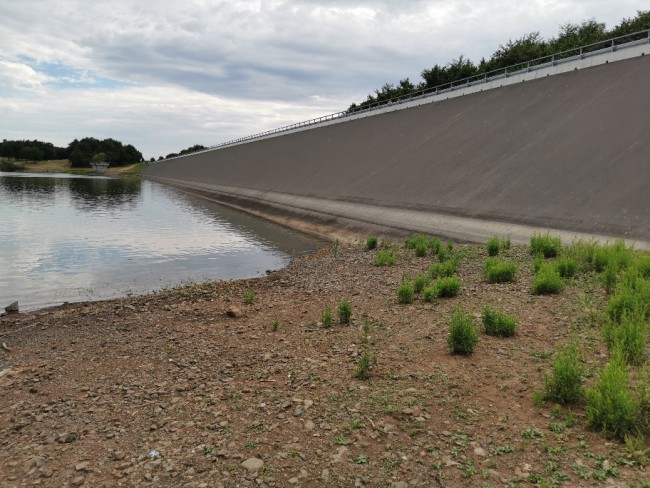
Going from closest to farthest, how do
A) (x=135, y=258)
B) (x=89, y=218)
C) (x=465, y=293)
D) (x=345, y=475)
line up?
(x=345, y=475), (x=465, y=293), (x=135, y=258), (x=89, y=218)

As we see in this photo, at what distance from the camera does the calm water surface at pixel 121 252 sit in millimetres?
17172

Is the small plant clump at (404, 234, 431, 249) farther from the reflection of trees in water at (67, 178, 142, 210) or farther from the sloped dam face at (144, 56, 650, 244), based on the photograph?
the reflection of trees in water at (67, 178, 142, 210)

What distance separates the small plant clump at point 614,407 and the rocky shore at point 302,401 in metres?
0.18

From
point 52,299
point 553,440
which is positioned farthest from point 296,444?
point 52,299

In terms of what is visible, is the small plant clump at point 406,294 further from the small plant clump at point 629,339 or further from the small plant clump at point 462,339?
the small plant clump at point 629,339

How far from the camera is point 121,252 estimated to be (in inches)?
949

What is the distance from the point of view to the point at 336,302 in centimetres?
1239

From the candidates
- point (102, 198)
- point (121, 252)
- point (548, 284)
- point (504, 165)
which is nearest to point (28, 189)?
point (102, 198)

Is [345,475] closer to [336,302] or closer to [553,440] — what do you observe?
[553,440]

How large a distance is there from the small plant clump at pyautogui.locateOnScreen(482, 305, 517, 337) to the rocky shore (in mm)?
224

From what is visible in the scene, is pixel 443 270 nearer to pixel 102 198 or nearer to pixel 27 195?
pixel 102 198

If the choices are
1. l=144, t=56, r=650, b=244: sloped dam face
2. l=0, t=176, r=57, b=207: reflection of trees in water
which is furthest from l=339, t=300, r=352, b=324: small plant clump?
l=0, t=176, r=57, b=207: reflection of trees in water

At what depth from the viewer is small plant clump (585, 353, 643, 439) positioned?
532 cm

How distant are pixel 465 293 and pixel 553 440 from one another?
20.5ft
